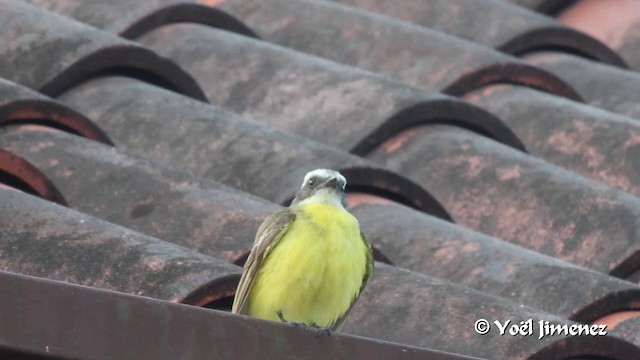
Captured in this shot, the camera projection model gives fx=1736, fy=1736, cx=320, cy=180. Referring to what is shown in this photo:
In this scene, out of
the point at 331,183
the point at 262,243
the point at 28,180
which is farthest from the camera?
the point at 331,183

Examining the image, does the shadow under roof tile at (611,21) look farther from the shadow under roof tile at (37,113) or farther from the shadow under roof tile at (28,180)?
the shadow under roof tile at (28,180)

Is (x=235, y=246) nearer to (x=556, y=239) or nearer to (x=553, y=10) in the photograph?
(x=556, y=239)

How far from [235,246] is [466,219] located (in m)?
0.95

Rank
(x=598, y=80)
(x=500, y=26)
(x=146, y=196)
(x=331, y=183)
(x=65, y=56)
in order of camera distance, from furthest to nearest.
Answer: (x=500, y=26) → (x=598, y=80) → (x=65, y=56) → (x=146, y=196) → (x=331, y=183)

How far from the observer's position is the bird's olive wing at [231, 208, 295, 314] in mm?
3955

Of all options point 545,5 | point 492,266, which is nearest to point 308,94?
point 492,266

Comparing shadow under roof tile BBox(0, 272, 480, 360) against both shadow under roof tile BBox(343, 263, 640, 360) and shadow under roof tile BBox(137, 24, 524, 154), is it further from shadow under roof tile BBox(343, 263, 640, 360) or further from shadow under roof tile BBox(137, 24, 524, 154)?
shadow under roof tile BBox(137, 24, 524, 154)

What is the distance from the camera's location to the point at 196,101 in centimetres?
529

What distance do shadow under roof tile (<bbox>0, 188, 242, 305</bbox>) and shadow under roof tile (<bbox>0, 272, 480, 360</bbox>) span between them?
76cm

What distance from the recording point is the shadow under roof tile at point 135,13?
19.8 feet

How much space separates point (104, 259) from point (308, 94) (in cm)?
187

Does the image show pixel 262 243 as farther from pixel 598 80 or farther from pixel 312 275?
pixel 598 80

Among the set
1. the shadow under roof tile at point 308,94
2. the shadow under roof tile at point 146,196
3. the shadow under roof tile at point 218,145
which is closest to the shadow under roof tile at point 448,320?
the shadow under roof tile at point 146,196

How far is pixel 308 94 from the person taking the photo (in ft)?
18.4
